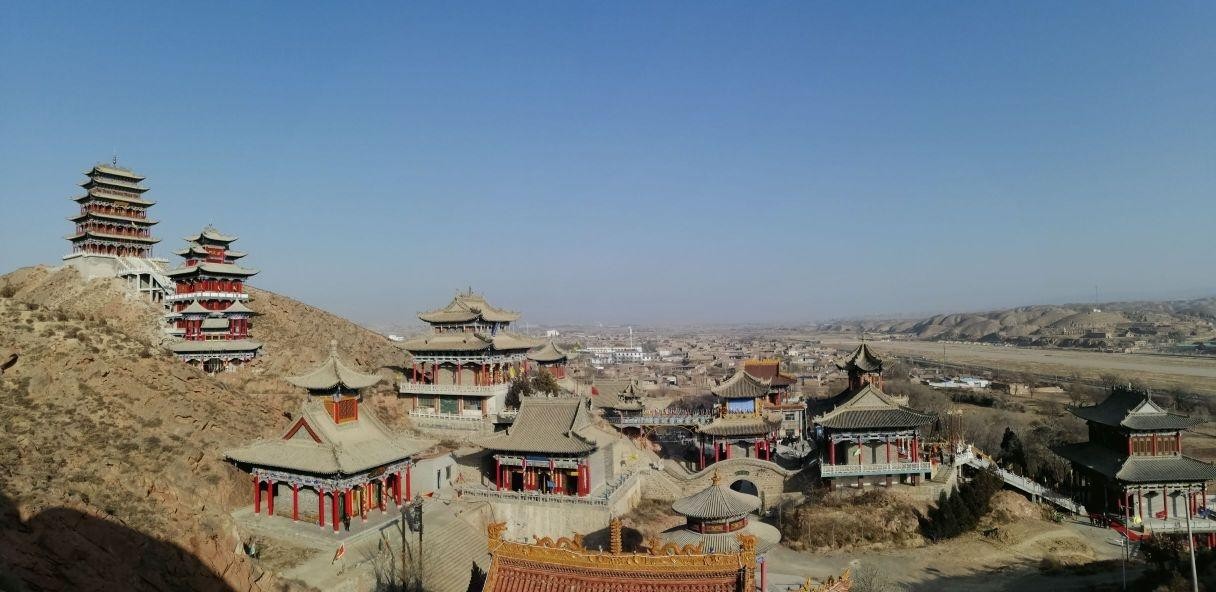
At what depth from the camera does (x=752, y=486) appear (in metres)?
34.0

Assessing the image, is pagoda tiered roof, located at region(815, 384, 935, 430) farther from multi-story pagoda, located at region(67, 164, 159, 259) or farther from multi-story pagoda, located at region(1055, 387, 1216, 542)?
multi-story pagoda, located at region(67, 164, 159, 259)

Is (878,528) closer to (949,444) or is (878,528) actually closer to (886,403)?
(886,403)

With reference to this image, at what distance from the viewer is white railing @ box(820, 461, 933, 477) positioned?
104 feet

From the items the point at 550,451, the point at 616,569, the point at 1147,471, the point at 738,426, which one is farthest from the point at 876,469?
the point at 616,569

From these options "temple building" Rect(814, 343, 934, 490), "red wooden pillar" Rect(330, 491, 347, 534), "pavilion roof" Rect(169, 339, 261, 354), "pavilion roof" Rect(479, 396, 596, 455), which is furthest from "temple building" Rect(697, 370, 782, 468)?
"pavilion roof" Rect(169, 339, 261, 354)

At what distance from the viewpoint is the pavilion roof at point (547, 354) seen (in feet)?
180

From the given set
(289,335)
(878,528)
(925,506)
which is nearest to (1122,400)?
(925,506)

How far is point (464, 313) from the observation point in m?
40.4

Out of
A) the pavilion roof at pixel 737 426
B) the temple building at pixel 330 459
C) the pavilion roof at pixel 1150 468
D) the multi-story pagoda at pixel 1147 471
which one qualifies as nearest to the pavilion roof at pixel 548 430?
the temple building at pixel 330 459

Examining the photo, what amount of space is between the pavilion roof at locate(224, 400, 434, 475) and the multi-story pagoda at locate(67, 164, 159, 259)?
3672 cm

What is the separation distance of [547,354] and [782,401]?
65.4 feet

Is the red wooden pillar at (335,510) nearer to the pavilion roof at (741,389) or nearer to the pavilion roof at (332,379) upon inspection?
the pavilion roof at (332,379)

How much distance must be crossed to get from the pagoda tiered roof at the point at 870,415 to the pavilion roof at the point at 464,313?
2077cm

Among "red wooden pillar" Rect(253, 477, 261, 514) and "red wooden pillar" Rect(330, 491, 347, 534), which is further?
"red wooden pillar" Rect(253, 477, 261, 514)
